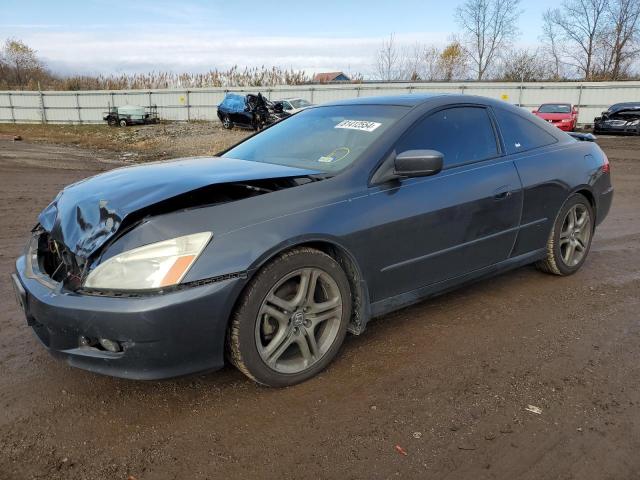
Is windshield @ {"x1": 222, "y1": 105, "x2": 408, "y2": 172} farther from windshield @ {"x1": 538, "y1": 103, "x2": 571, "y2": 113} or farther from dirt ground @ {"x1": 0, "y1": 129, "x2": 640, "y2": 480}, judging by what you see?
windshield @ {"x1": 538, "y1": 103, "x2": 571, "y2": 113}

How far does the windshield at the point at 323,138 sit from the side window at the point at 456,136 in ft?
0.57

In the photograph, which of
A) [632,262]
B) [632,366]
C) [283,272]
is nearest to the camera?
[283,272]

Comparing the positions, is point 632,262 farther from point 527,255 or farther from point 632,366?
point 632,366

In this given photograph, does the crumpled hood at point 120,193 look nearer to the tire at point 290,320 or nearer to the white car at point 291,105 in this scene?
the tire at point 290,320

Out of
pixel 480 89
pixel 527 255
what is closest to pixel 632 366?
pixel 527 255

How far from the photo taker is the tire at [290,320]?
2.45 metres

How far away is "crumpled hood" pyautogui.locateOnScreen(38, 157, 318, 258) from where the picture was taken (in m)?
2.46

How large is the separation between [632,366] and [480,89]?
94.6 ft

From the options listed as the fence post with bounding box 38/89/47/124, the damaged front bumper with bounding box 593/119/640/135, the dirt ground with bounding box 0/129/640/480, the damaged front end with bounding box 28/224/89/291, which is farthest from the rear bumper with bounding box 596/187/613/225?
the fence post with bounding box 38/89/47/124

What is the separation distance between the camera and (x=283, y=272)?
8.30ft

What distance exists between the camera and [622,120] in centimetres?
2114

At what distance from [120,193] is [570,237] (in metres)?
3.66

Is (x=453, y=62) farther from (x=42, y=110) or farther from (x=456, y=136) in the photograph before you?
(x=456, y=136)

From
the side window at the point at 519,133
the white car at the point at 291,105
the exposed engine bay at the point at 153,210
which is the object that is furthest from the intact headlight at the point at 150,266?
the white car at the point at 291,105
